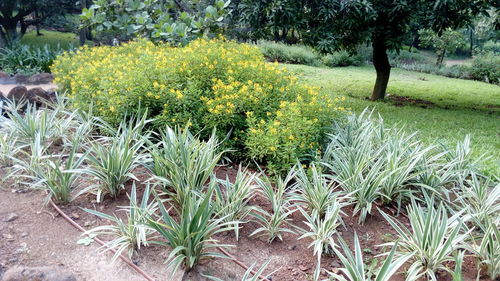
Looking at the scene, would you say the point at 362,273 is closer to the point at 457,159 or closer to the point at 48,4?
the point at 457,159

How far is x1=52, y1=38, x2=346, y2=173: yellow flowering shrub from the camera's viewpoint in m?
3.51

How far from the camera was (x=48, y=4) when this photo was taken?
45.1ft

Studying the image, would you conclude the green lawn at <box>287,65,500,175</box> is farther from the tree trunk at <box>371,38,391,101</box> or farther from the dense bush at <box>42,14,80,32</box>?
the dense bush at <box>42,14,80,32</box>

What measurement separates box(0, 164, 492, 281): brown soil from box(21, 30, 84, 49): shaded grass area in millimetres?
16494

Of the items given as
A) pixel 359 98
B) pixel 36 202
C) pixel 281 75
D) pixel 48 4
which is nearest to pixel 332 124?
pixel 281 75

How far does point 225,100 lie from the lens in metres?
3.70

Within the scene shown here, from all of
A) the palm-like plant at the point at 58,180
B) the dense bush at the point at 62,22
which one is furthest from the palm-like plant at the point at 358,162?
the dense bush at the point at 62,22

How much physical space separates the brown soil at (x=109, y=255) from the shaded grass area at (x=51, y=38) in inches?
649

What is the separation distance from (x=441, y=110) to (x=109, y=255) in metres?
7.29

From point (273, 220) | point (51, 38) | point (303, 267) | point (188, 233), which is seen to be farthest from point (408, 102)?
point (51, 38)

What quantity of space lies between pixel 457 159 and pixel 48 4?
14379 mm

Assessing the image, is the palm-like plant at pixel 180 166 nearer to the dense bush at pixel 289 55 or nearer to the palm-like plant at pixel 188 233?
the palm-like plant at pixel 188 233

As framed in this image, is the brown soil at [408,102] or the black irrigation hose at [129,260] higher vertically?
the brown soil at [408,102]

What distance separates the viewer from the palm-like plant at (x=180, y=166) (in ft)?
9.36
